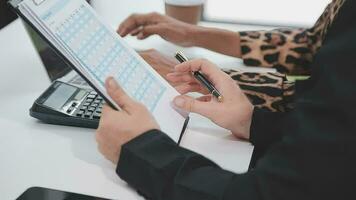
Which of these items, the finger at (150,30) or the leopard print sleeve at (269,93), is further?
the finger at (150,30)

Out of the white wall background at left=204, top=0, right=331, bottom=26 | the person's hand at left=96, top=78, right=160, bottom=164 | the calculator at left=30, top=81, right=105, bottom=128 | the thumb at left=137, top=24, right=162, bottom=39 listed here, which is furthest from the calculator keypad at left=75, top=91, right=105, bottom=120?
the white wall background at left=204, top=0, right=331, bottom=26

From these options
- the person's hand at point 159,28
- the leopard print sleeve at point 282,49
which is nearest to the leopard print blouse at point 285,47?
the leopard print sleeve at point 282,49

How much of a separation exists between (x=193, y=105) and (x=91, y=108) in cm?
19

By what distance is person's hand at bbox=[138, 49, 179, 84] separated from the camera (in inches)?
34.1

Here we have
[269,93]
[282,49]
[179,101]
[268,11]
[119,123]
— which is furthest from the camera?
[268,11]

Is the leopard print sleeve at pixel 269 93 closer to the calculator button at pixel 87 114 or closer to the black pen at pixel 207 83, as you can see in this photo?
the black pen at pixel 207 83

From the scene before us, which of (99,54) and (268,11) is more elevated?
(99,54)

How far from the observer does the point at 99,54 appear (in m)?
0.67

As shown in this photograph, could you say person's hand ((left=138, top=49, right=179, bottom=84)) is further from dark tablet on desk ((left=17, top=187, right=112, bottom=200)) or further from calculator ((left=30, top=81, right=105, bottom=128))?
dark tablet on desk ((left=17, top=187, right=112, bottom=200))

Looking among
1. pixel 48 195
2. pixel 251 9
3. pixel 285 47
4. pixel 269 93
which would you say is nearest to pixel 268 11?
pixel 251 9

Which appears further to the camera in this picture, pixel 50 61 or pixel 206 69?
pixel 50 61

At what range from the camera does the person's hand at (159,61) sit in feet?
2.85

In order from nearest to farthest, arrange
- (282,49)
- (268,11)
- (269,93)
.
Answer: (269,93)
(282,49)
(268,11)

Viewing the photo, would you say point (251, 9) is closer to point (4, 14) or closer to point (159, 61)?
point (159, 61)
